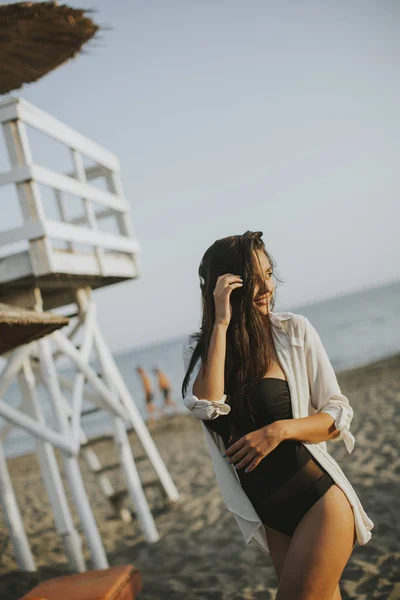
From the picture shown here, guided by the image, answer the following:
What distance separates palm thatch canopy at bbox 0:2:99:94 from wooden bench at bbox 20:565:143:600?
3.79 metres

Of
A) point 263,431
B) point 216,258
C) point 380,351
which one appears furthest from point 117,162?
point 380,351

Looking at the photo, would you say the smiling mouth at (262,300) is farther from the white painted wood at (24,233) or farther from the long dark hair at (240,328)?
the white painted wood at (24,233)

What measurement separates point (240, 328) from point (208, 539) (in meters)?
4.57

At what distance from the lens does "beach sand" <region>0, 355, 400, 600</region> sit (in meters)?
4.66

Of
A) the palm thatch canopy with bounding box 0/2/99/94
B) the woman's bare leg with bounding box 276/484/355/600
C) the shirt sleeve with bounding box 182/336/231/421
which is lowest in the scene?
the woman's bare leg with bounding box 276/484/355/600

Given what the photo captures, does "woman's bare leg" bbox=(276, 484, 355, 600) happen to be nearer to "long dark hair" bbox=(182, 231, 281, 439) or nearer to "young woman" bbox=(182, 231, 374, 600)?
"young woman" bbox=(182, 231, 374, 600)

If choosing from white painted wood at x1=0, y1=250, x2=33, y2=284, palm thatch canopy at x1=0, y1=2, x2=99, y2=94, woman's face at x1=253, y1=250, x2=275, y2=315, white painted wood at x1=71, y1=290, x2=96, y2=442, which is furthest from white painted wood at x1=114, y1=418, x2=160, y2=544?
woman's face at x1=253, y1=250, x2=275, y2=315

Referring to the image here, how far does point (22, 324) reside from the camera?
12.6ft

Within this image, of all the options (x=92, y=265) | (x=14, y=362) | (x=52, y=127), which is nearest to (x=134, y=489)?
(x=14, y=362)

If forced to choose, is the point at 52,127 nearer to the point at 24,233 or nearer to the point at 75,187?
the point at 75,187

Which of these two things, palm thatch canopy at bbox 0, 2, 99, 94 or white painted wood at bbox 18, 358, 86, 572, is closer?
palm thatch canopy at bbox 0, 2, 99, 94

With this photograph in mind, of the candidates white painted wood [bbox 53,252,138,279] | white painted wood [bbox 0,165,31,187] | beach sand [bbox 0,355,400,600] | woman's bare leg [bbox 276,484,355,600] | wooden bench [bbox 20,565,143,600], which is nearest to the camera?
woman's bare leg [bbox 276,484,355,600]

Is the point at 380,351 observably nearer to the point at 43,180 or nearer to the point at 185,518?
the point at 185,518

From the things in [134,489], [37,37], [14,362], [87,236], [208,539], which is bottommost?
[208,539]
